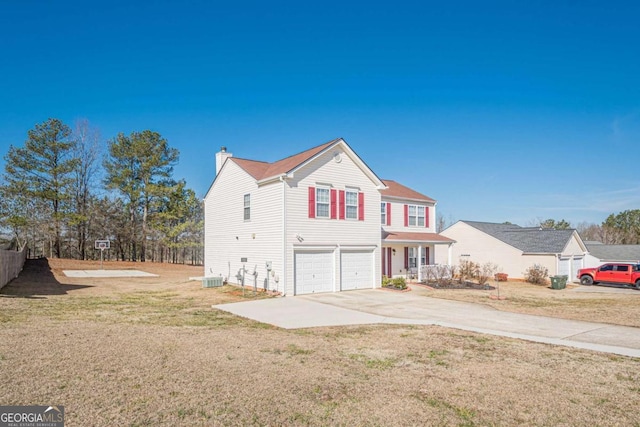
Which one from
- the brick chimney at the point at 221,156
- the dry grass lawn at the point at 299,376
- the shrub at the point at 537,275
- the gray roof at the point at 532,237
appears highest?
the brick chimney at the point at 221,156

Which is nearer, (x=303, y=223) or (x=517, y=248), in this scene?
(x=303, y=223)

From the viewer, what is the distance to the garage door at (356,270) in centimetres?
1984

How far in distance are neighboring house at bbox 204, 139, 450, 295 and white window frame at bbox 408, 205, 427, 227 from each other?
11.6 feet

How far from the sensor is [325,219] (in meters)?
19.4

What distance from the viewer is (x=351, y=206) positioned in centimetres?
2042

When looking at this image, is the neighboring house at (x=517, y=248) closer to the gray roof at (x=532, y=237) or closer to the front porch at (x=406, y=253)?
the gray roof at (x=532, y=237)

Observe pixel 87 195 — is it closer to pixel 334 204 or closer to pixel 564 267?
pixel 334 204

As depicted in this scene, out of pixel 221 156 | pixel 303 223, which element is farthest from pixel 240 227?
pixel 221 156

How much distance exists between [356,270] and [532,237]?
18.7 m

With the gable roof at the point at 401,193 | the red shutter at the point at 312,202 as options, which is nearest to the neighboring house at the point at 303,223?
the red shutter at the point at 312,202

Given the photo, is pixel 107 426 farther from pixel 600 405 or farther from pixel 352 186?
pixel 352 186

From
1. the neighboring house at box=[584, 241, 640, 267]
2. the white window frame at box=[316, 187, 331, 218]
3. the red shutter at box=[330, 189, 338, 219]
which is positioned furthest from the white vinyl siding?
the neighboring house at box=[584, 241, 640, 267]

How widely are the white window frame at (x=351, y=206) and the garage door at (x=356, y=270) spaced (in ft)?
6.04

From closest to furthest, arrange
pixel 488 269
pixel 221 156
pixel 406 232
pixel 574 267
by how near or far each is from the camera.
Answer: pixel 221 156 < pixel 406 232 < pixel 488 269 < pixel 574 267
